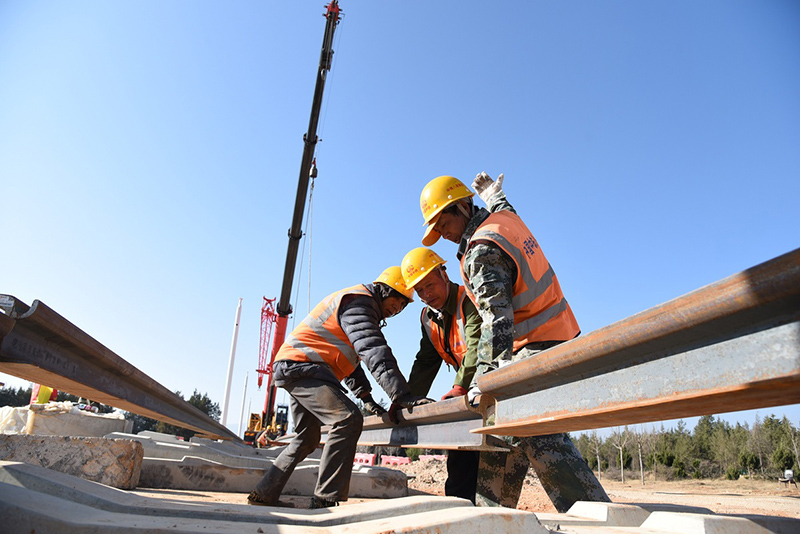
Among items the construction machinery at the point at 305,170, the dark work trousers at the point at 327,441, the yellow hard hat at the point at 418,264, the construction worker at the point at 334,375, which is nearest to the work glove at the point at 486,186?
the yellow hard hat at the point at 418,264

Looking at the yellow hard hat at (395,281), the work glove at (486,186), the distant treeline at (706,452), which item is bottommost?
the distant treeline at (706,452)

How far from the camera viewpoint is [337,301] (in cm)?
430

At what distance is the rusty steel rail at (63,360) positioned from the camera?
7.64 feet

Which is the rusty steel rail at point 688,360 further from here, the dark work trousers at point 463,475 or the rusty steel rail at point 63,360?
the dark work trousers at point 463,475

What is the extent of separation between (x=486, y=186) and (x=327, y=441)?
2564 millimetres

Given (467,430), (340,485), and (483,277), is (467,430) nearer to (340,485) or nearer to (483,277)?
(483,277)

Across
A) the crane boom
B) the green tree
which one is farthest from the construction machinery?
the green tree

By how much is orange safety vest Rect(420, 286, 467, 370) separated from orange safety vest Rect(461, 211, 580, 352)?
939 millimetres

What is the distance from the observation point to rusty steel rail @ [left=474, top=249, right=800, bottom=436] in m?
1.21

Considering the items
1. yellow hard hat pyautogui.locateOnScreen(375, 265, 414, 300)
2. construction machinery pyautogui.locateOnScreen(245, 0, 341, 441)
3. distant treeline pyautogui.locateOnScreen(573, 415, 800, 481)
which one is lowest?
distant treeline pyautogui.locateOnScreen(573, 415, 800, 481)

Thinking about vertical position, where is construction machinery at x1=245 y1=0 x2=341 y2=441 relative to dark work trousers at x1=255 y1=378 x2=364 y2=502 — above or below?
above

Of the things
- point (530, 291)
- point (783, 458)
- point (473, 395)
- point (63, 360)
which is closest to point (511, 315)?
point (530, 291)

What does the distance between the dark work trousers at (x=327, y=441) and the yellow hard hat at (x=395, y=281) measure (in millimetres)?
1028

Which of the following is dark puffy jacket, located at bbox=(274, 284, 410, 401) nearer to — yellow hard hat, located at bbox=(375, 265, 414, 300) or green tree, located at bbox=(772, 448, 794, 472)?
yellow hard hat, located at bbox=(375, 265, 414, 300)
